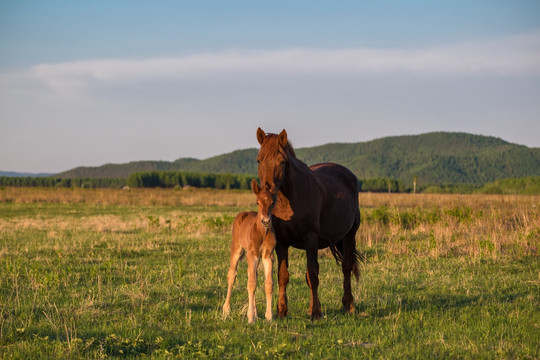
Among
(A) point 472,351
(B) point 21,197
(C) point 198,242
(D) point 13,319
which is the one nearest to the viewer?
(A) point 472,351

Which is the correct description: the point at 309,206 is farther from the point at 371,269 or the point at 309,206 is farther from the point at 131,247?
the point at 131,247

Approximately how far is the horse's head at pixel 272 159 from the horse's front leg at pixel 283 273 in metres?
1.27

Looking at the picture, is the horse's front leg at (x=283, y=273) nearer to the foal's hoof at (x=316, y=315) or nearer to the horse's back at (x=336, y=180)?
the foal's hoof at (x=316, y=315)

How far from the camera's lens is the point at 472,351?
6598 mm

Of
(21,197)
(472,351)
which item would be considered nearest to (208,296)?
(472,351)

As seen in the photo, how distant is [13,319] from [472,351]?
660 centimetres

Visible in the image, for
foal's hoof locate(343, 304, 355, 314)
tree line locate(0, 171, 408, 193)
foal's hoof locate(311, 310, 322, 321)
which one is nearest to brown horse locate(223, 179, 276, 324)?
foal's hoof locate(311, 310, 322, 321)

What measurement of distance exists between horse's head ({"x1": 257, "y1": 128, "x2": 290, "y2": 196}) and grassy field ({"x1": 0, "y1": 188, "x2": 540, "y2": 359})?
6.63ft

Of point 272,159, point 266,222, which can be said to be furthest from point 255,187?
point 272,159

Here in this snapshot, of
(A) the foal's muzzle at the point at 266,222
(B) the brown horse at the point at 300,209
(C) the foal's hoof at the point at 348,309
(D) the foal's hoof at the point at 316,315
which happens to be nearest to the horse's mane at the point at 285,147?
(B) the brown horse at the point at 300,209

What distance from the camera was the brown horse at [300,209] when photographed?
292 inches

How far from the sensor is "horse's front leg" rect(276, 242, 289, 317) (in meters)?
8.16

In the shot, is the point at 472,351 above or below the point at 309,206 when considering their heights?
below

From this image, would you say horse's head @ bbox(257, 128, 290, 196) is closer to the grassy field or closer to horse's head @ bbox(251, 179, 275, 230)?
horse's head @ bbox(251, 179, 275, 230)
